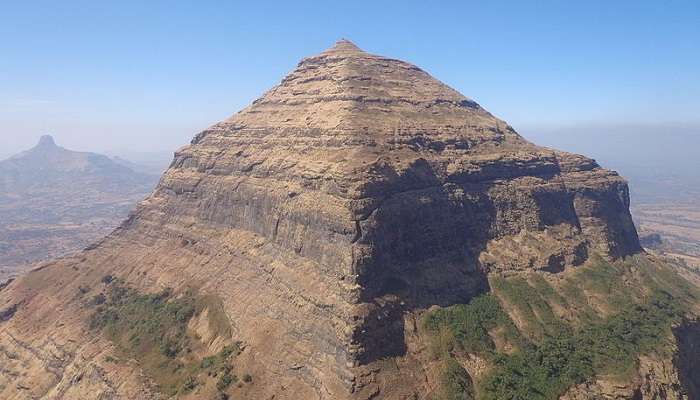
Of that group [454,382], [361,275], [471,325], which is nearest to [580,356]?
[471,325]

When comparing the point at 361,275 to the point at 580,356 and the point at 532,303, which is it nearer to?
the point at 532,303

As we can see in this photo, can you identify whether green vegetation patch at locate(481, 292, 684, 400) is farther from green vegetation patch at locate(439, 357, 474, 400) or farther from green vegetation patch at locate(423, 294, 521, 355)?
green vegetation patch at locate(423, 294, 521, 355)

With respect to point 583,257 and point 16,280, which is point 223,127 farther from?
point 583,257

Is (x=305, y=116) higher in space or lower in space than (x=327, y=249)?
higher

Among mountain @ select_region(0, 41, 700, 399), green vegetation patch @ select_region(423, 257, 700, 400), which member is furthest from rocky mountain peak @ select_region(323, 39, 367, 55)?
green vegetation patch @ select_region(423, 257, 700, 400)


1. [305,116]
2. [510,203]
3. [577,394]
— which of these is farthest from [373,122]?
[577,394]

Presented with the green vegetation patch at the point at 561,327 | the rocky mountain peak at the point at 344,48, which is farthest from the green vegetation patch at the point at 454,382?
the rocky mountain peak at the point at 344,48
